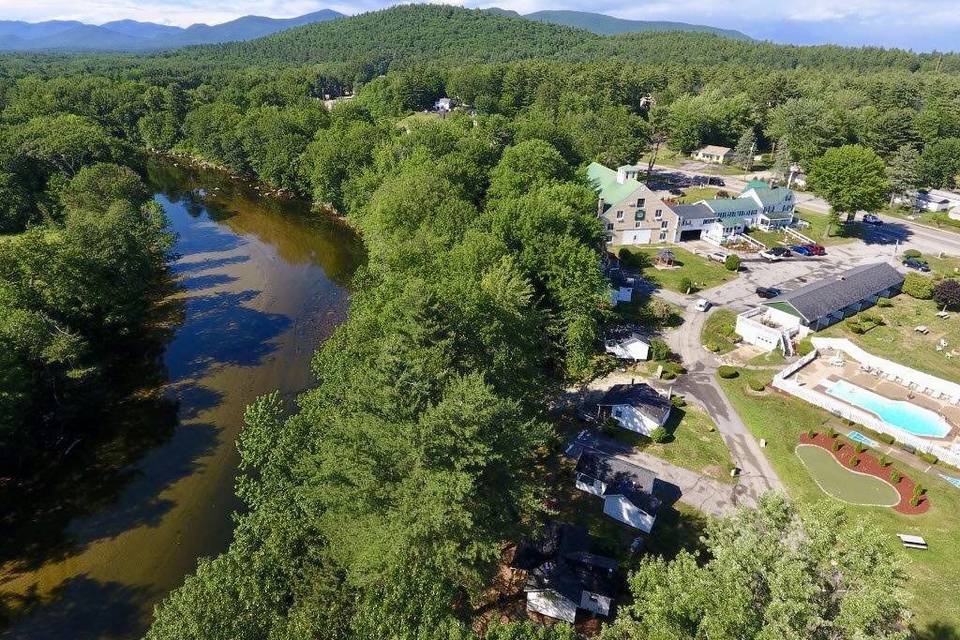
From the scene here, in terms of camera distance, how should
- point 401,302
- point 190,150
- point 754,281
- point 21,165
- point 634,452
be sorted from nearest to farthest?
point 401,302
point 634,452
point 754,281
point 21,165
point 190,150

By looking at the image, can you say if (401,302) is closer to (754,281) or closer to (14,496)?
(14,496)

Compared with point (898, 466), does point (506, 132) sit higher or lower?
higher

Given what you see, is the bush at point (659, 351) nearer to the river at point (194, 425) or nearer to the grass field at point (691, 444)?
the grass field at point (691, 444)

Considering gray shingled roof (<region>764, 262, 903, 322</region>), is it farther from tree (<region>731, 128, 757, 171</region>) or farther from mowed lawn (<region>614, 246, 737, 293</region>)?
tree (<region>731, 128, 757, 171</region>)

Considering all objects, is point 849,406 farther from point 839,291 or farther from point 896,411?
point 839,291

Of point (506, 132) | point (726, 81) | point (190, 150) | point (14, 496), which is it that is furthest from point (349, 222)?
point (726, 81)

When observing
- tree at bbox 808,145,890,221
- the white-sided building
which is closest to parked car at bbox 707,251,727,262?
tree at bbox 808,145,890,221

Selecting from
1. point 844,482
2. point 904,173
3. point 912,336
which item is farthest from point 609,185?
point 844,482
